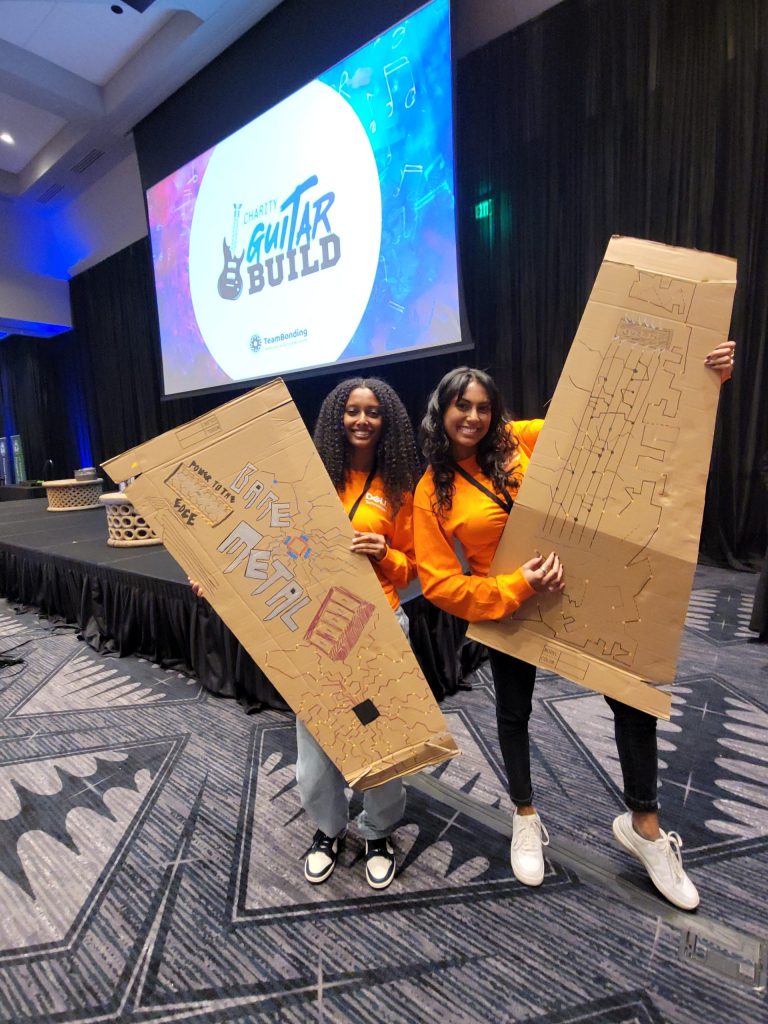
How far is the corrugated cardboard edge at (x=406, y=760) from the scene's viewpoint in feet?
2.89

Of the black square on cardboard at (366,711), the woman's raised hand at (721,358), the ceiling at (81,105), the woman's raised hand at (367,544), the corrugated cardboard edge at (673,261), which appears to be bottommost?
the black square on cardboard at (366,711)

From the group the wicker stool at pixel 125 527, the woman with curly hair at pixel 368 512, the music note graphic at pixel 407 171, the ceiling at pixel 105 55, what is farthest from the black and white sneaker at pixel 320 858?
the ceiling at pixel 105 55

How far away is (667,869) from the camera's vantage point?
3.07ft

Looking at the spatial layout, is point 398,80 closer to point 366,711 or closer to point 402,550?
point 402,550

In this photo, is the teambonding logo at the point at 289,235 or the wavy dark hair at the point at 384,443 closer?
the wavy dark hair at the point at 384,443

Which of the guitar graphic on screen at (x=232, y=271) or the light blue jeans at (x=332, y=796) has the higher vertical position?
the guitar graphic on screen at (x=232, y=271)

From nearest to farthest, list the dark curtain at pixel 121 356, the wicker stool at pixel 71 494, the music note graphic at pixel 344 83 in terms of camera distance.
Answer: the music note graphic at pixel 344 83 < the wicker stool at pixel 71 494 < the dark curtain at pixel 121 356

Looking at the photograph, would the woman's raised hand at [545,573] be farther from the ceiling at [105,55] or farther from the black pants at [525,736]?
the ceiling at [105,55]

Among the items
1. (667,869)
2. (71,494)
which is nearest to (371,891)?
(667,869)

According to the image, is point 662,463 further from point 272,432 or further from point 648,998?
point 648,998

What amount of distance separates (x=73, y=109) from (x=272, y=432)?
18.9ft

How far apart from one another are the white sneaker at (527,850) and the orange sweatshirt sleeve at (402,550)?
1.78 feet

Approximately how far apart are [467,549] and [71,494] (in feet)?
14.3

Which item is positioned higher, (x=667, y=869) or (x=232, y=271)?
(x=232, y=271)
